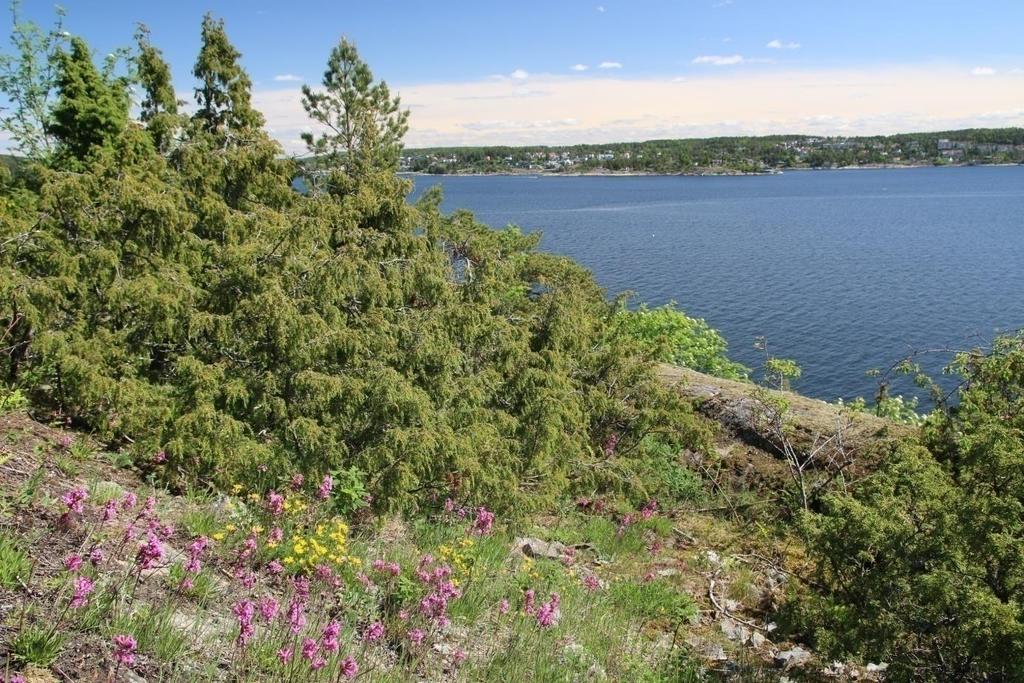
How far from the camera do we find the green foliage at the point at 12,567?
3.82m

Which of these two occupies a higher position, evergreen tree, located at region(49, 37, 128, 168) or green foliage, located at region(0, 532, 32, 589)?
evergreen tree, located at region(49, 37, 128, 168)

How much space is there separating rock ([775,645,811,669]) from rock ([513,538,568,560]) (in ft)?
7.06

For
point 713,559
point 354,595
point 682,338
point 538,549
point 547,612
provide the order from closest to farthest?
point 547,612 < point 354,595 < point 538,549 < point 713,559 < point 682,338

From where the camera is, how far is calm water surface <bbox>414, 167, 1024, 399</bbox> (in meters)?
32.9

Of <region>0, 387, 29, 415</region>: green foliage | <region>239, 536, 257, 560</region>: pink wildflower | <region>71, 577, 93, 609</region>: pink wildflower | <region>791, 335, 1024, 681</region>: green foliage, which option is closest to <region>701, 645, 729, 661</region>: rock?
<region>791, 335, 1024, 681</region>: green foliage

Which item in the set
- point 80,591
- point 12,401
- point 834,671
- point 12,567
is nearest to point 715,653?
point 834,671

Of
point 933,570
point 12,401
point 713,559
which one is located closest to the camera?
point 933,570

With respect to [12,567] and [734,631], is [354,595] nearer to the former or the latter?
[12,567]

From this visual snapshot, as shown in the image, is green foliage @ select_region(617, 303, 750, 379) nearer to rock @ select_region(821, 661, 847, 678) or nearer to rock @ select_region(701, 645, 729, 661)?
rock @ select_region(701, 645, 729, 661)

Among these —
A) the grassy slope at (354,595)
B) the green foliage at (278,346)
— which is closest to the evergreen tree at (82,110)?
the green foliage at (278,346)

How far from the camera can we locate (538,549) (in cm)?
773

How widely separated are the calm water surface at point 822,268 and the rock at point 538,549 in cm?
1277

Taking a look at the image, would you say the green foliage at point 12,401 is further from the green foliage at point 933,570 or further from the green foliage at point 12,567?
the green foliage at point 933,570

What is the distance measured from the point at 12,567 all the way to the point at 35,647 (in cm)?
72
